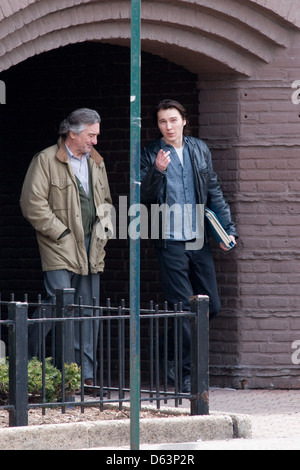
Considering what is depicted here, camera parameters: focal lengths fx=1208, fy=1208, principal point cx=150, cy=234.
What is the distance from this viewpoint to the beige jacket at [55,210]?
9.82 m

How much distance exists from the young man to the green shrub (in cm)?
191

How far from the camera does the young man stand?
10023mm

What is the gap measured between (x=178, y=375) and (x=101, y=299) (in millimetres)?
3034

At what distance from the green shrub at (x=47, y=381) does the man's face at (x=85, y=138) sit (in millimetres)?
2305

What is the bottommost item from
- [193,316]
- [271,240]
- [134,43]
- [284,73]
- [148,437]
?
[148,437]

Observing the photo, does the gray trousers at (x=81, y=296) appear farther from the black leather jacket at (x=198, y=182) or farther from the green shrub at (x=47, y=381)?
the green shrub at (x=47, y=381)

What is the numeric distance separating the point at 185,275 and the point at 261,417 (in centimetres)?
163

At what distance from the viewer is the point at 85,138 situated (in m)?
9.89

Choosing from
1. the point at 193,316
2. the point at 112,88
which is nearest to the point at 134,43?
the point at 193,316

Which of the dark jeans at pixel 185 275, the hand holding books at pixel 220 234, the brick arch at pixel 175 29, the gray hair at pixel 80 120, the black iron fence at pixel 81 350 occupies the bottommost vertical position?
the black iron fence at pixel 81 350

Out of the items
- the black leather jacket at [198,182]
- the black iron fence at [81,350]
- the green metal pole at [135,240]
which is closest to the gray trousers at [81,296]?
the black iron fence at [81,350]

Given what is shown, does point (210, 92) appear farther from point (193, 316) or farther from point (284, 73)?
point (193, 316)

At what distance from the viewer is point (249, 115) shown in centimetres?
1066

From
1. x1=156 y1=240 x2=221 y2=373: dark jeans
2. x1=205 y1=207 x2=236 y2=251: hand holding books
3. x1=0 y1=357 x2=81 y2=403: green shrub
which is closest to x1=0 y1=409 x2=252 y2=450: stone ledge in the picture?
x1=0 y1=357 x2=81 y2=403: green shrub
